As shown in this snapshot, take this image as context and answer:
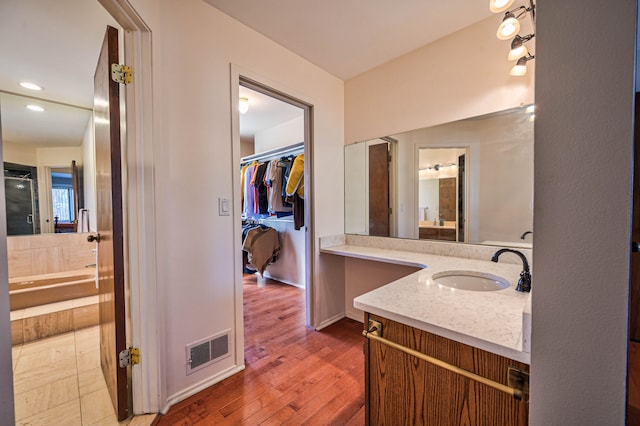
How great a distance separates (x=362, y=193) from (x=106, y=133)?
198 cm

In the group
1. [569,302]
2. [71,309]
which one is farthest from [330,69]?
[71,309]

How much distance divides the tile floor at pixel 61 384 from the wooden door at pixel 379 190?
2.05m

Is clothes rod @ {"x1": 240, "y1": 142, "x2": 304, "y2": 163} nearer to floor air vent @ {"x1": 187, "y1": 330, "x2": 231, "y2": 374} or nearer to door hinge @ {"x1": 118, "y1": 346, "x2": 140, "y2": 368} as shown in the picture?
floor air vent @ {"x1": 187, "y1": 330, "x2": 231, "y2": 374}

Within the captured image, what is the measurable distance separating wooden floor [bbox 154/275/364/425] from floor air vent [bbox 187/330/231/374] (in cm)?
16

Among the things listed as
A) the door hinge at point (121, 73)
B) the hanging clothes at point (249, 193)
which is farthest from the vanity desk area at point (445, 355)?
the hanging clothes at point (249, 193)

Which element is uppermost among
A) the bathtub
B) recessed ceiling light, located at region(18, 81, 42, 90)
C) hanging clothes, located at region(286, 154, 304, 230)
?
recessed ceiling light, located at region(18, 81, 42, 90)

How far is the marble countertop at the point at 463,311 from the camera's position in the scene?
69 cm

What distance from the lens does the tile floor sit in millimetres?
1375

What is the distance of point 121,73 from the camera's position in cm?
127

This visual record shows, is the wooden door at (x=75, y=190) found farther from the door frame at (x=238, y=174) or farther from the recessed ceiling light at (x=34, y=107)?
the door frame at (x=238, y=174)

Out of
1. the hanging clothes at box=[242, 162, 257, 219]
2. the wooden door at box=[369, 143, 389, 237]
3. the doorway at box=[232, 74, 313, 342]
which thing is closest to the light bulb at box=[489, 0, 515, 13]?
the wooden door at box=[369, 143, 389, 237]

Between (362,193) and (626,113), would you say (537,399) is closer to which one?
(626,113)

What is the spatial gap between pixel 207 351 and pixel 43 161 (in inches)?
126

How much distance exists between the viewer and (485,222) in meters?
1.79
